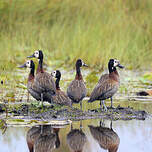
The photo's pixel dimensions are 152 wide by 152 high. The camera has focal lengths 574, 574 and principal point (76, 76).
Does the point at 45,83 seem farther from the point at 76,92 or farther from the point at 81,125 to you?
the point at 81,125

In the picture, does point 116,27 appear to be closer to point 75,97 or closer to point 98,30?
point 98,30

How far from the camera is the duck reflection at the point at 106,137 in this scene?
7.40m

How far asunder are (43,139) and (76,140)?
0.44m

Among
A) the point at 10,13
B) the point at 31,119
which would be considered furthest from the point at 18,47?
the point at 31,119

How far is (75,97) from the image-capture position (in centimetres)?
1016

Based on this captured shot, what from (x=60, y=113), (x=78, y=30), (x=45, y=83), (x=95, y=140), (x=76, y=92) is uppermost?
(x=78, y=30)

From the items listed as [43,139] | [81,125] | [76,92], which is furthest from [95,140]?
[76,92]

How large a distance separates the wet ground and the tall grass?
13.1 ft

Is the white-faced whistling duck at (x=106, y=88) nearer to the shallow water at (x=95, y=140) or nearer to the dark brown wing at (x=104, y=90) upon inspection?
the dark brown wing at (x=104, y=90)

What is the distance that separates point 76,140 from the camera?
7.73m

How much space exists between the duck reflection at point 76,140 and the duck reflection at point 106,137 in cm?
18

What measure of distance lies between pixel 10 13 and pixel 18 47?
1024 mm

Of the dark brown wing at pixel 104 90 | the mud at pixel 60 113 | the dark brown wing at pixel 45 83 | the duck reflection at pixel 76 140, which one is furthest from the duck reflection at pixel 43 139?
the dark brown wing at pixel 104 90

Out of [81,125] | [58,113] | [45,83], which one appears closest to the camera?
[81,125]
